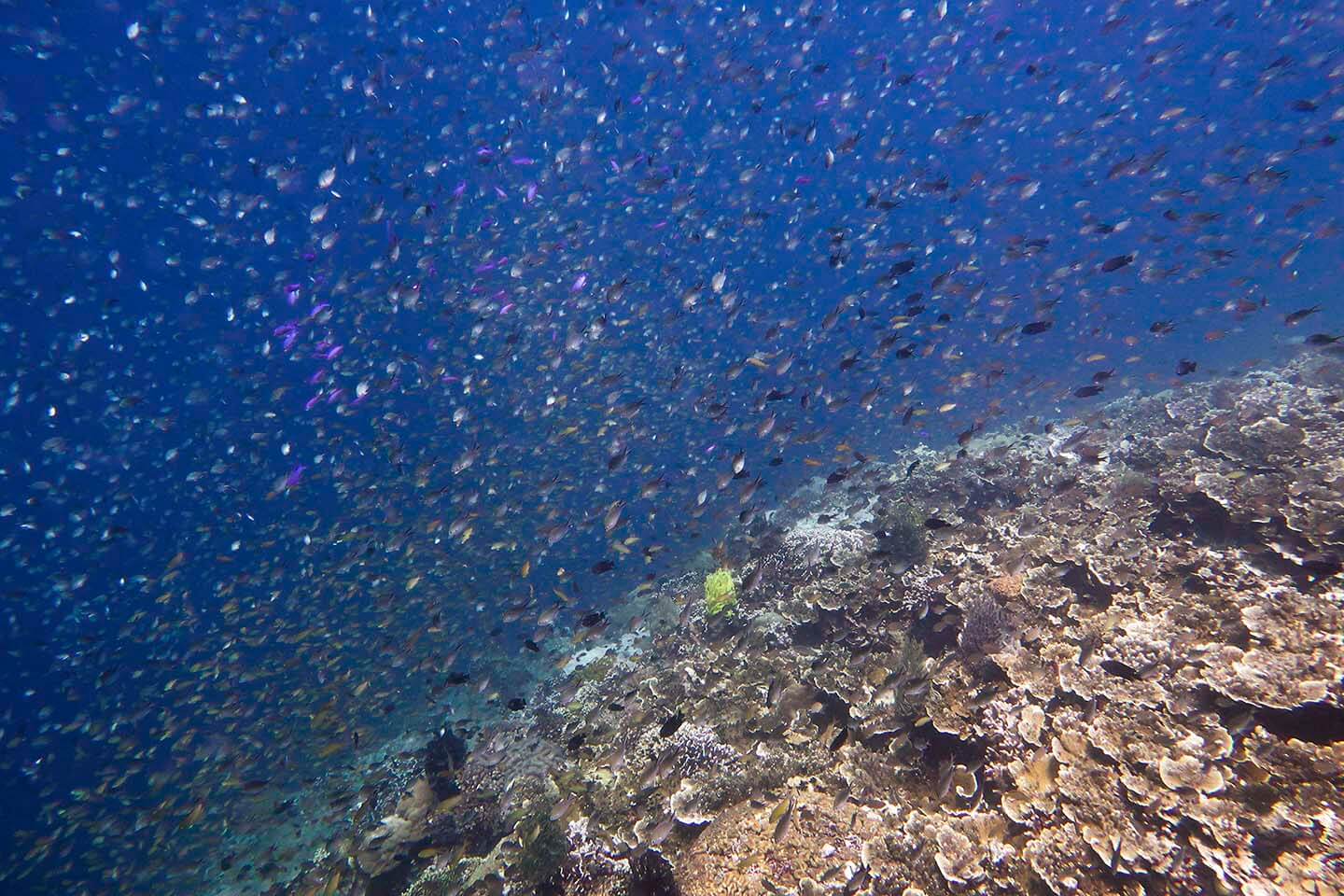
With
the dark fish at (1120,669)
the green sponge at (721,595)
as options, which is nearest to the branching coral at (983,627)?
the dark fish at (1120,669)

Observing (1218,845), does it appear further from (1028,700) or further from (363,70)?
(363,70)

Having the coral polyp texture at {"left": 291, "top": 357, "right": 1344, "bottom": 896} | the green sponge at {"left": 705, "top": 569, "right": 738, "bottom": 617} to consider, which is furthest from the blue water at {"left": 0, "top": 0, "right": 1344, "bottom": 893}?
the coral polyp texture at {"left": 291, "top": 357, "right": 1344, "bottom": 896}

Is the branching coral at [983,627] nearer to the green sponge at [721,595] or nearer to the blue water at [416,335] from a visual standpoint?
the blue water at [416,335]

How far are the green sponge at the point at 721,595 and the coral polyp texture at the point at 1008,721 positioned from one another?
0.70 m

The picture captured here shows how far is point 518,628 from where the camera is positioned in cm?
2366

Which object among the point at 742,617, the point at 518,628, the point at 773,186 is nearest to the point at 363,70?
the point at 518,628

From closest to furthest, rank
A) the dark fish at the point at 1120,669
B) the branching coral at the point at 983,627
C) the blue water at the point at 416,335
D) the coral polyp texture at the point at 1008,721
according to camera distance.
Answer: the coral polyp texture at the point at 1008,721
the dark fish at the point at 1120,669
the branching coral at the point at 983,627
the blue water at the point at 416,335

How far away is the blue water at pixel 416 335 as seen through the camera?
13.1 meters

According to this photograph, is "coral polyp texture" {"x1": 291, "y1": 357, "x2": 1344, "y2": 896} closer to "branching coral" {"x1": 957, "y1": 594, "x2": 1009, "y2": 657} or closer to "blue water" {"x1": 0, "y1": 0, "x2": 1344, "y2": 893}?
"branching coral" {"x1": 957, "y1": 594, "x2": 1009, "y2": 657}

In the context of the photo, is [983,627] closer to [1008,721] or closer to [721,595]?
[1008,721]

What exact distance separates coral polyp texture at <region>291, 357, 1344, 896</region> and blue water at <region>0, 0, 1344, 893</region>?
2473mm

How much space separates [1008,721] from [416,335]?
49.7m

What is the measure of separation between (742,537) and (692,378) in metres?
15.5

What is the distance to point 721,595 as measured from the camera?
10.8m
